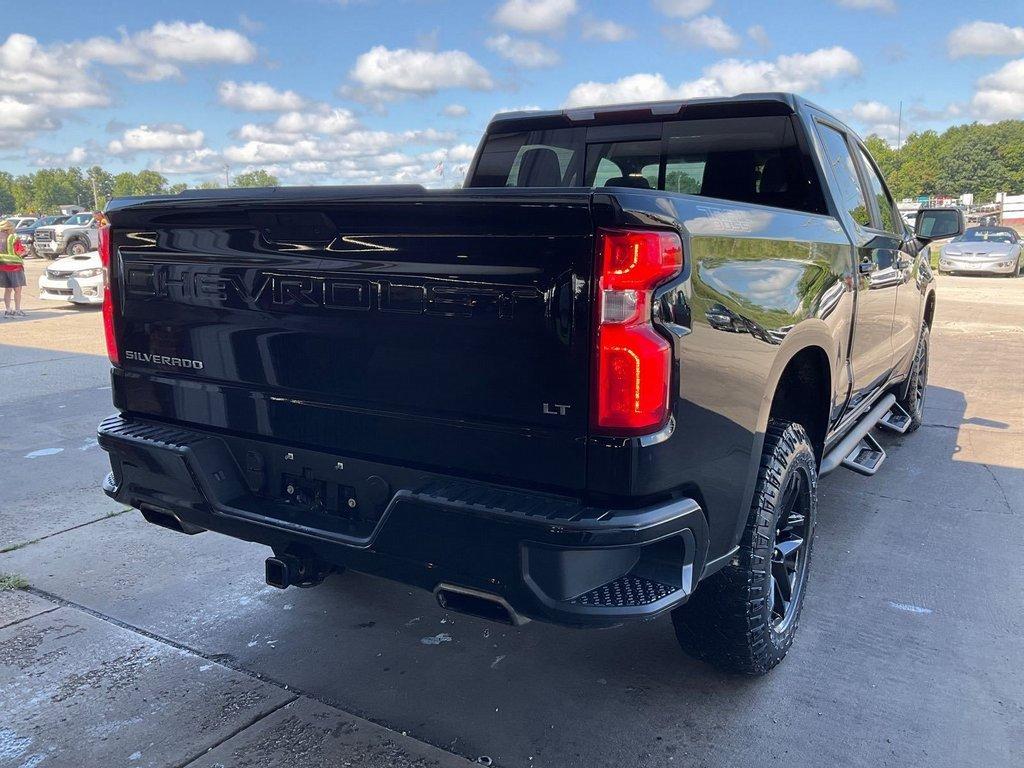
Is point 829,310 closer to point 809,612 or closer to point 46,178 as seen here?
point 809,612

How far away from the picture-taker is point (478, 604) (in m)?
2.25

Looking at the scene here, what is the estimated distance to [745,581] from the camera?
2.66 meters

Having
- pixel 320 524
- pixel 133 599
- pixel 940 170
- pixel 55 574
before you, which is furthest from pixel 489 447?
pixel 940 170

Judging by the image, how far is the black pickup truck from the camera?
208 cm

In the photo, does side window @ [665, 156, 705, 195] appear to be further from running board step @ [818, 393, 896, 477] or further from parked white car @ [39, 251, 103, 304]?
parked white car @ [39, 251, 103, 304]

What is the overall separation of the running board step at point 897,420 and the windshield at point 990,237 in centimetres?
1967

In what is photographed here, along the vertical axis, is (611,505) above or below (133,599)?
above

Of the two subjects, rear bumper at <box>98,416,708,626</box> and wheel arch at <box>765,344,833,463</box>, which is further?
wheel arch at <box>765,344,833,463</box>

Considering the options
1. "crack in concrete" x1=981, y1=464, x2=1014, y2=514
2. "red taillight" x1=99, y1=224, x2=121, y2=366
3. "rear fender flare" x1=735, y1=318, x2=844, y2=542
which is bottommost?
"crack in concrete" x1=981, y1=464, x2=1014, y2=514

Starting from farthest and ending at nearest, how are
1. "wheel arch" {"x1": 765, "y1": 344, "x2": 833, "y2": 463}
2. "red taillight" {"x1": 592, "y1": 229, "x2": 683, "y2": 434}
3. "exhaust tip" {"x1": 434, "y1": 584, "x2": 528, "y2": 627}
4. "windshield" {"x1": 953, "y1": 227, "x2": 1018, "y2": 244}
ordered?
"windshield" {"x1": 953, "y1": 227, "x2": 1018, "y2": 244}, "wheel arch" {"x1": 765, "y1": 344, "x2": 833, "y2": 463}, "exhaust tip" {"x1": 434, "y1": 584, "x2": 528, "y2": 627}, "red taillight" {"x1": 592, "y1": 229, "x2": 683, "y2": 434}

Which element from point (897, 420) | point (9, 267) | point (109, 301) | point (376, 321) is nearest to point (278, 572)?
point (376, 321)

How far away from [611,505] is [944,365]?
28.1 feet

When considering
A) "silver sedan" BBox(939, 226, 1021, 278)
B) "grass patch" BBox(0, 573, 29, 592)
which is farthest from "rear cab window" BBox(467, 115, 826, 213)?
"silver sedan" BBox(939, 226, 1021, 278)

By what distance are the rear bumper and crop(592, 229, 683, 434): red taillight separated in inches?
9.8
